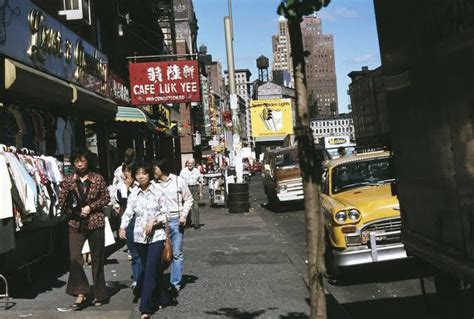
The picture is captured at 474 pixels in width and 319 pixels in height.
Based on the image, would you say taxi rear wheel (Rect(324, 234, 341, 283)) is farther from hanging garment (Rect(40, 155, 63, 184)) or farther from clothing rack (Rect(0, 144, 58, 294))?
clothing rack (Rect(0, 144, 58, 294))

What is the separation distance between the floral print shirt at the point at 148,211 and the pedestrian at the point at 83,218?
1.82ft

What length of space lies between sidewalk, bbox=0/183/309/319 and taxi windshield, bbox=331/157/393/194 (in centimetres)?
160

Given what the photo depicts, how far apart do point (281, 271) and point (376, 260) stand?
179cm

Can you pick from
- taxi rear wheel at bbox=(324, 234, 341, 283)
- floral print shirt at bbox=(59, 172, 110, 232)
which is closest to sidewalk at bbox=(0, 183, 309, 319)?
taxi rear wheel at bbox=(324, 234, 341, 283)

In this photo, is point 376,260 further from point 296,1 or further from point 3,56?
point 3,56

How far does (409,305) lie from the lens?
22.8 feet

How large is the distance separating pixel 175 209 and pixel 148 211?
137 cm

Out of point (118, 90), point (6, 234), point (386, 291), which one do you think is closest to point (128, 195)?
point (6, 234)

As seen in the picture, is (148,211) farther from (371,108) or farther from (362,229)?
(362,229)

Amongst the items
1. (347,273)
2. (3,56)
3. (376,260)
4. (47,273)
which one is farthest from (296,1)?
(47,273)

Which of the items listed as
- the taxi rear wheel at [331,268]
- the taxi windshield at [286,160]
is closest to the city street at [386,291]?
the taxi rear wheel at [331,268]

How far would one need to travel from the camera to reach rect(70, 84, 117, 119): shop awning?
1201 centimetres

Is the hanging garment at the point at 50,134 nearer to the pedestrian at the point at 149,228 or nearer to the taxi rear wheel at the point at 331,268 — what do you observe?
the pedestrian at the point at 149,228

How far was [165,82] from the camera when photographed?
17.5m
